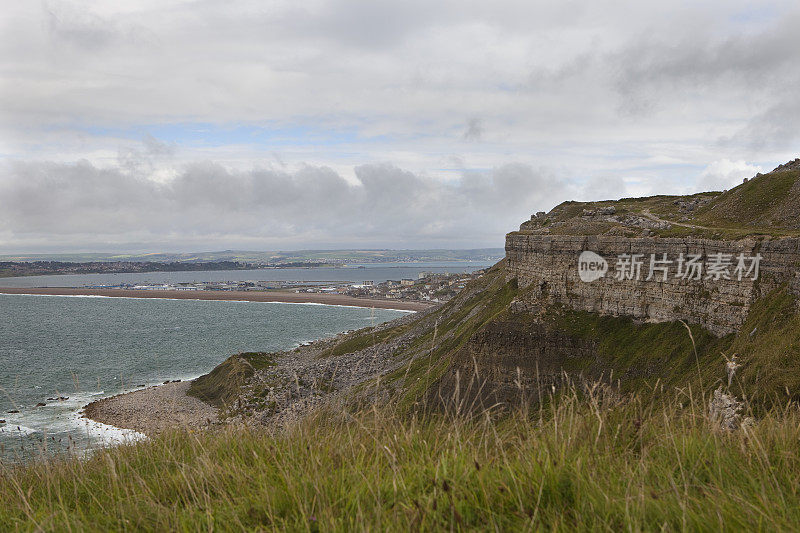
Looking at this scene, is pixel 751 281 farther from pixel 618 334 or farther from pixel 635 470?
pixel 635 470

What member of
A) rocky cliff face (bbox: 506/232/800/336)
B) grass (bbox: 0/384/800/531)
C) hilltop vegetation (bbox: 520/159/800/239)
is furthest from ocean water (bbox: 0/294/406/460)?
hilltop vegetation (bbox: 520/159/800/239)

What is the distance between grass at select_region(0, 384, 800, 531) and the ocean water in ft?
9.92

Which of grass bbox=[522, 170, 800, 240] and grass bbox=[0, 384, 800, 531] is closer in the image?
grass bbox=[0, 384, 800, 531]

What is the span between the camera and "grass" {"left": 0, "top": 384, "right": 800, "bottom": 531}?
140 inches

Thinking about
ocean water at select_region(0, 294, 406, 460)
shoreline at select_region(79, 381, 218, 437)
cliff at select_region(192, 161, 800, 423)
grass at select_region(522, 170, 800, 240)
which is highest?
grass at select_region(522, 170, 800, 240)

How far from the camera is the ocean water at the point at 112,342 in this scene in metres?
46.5

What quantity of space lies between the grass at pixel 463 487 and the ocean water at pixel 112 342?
119 inches

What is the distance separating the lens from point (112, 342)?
91.0m

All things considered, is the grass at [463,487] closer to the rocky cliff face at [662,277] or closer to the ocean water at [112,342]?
the ocean water at [112,342]

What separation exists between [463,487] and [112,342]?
104 m
